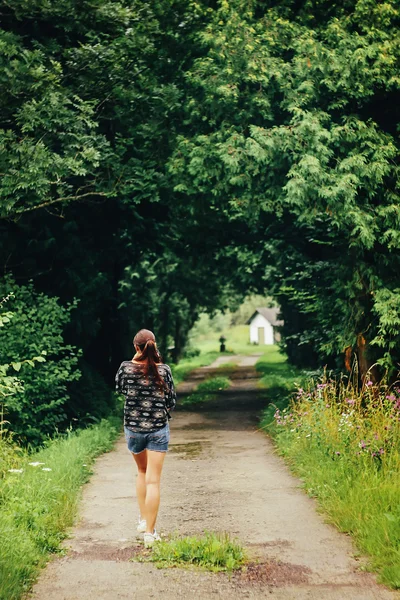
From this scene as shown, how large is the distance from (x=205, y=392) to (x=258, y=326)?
82372 mm

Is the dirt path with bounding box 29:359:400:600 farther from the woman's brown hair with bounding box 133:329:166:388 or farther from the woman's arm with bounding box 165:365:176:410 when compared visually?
the woman's brown hair with bounding box 133:329:166:388

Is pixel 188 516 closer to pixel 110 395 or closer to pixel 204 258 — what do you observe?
pixel 110 395

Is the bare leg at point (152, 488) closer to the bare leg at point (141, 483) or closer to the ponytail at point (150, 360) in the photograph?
the bare leg at point (141, 483)

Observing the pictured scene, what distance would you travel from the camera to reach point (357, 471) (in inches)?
313

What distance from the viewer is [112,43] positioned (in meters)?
13.5

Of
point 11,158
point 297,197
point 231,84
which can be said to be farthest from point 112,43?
point 297,197

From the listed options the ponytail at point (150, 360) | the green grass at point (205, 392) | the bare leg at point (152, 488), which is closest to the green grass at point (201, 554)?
the bare leg at point (152, 488)

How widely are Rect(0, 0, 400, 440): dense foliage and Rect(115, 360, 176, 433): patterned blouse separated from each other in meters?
5.70

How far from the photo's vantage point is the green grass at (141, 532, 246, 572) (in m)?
5.97

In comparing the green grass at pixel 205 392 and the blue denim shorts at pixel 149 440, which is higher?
the blue denim shorts at pixel 149 440

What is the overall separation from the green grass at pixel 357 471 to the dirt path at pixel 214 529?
179 millimetres

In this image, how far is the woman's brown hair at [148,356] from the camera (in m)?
6.80

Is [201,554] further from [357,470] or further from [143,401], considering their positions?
[357,470]

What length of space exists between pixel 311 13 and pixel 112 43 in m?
3.92
